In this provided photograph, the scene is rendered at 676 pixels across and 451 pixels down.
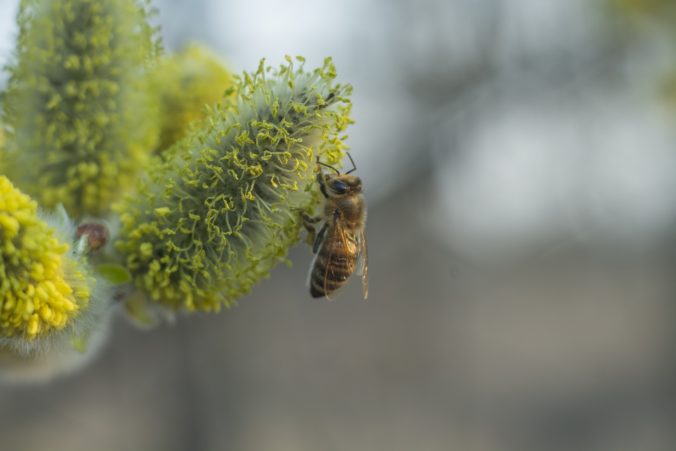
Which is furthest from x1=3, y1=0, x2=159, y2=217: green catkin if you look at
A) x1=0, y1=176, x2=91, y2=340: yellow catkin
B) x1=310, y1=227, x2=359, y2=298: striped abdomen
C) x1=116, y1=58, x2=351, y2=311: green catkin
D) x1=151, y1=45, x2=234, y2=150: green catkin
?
x1=310, y1=227, x2=359, y2=298: striped abdomen

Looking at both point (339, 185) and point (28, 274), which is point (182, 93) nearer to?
point (339, 185)

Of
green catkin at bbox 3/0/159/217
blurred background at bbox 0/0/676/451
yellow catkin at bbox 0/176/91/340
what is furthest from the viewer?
blurred background at bbox 0/0/676/451

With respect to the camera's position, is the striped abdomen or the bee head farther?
the striped abdomen

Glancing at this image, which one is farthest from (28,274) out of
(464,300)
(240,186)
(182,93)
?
(464,300)

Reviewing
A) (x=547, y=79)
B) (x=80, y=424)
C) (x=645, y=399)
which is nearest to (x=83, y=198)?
(x=547, y=79)

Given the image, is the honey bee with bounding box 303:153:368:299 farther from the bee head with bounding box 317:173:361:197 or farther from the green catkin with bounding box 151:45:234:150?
the green catkin with bounding box 151:45:234:150

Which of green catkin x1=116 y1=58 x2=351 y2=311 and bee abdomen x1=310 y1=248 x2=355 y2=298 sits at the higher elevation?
green catkin x1=116 y1=58 x2=351 y2=311
